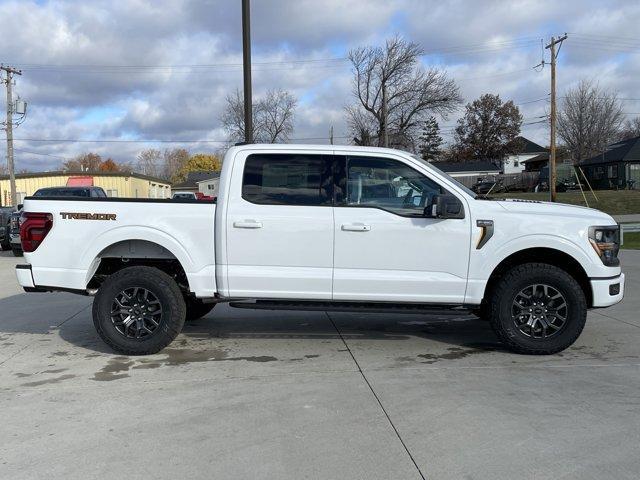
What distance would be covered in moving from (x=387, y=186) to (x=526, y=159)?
99.2 meters

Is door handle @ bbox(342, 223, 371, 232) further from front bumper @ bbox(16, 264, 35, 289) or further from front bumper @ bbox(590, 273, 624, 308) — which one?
front bumper @ bbox(16, 264, 35, 289)

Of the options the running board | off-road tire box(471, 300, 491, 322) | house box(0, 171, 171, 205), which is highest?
house box(0, 171, 171, 205)

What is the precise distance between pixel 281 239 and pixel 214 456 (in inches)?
97.8

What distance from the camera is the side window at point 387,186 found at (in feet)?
18.8

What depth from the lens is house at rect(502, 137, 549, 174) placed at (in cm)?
8631

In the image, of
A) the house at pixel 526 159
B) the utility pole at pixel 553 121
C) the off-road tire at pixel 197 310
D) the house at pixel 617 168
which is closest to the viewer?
the off-road tire at pixel 197 310

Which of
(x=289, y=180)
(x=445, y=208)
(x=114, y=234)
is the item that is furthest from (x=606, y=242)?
(x=114, y=234)

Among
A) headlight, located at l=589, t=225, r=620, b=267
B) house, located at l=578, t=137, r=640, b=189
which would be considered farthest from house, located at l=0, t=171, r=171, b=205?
headlight, located at l=589, t=225, r=620, b=267

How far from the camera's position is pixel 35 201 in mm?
5895

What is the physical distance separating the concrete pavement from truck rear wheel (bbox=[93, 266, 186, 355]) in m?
0.20

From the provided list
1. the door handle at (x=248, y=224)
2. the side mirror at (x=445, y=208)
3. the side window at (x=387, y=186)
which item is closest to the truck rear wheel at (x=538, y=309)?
the side mirror at (x=445, y=208)

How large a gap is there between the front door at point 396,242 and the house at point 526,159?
83.6 metres

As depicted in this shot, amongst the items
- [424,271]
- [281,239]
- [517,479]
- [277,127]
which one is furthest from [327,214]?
[277,127]

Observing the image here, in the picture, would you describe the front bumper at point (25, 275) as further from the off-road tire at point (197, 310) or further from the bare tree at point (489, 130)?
the bare tree at point (489, 130)
